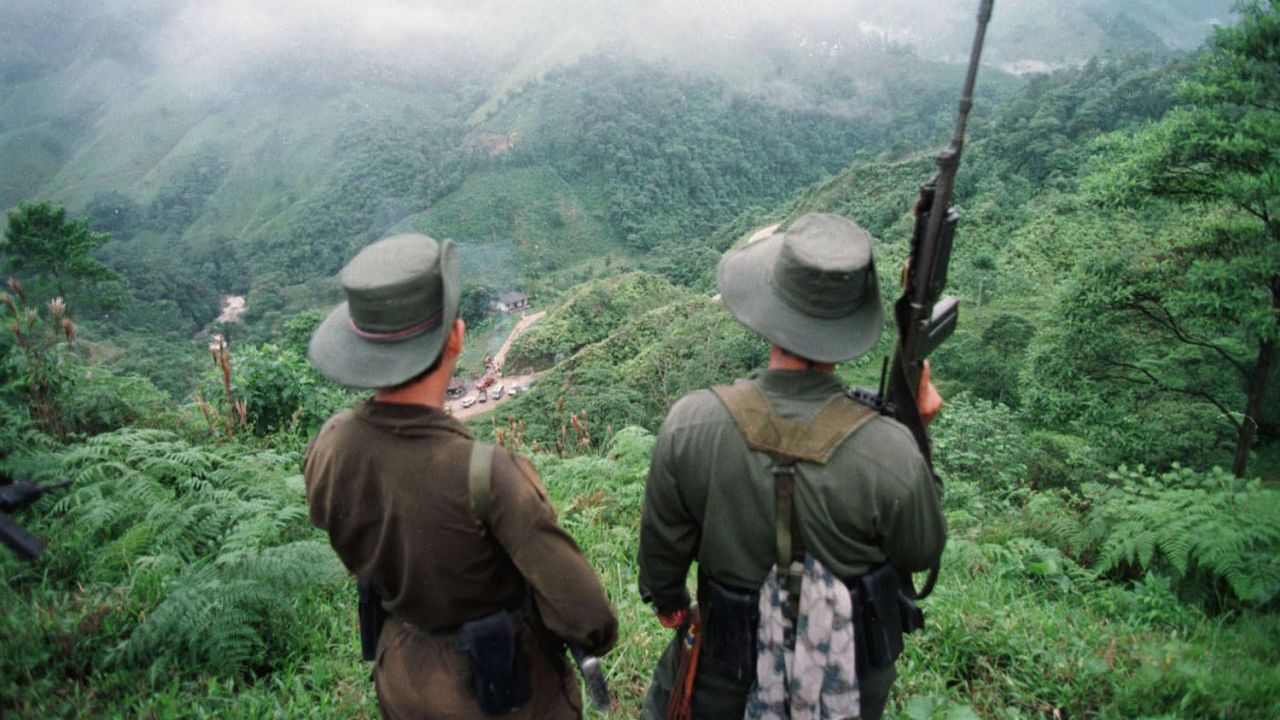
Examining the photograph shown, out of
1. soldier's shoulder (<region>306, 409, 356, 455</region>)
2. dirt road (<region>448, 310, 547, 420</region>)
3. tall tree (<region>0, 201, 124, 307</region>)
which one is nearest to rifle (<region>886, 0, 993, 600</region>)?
soldier's shoulder (<region>306, 409, 356, 455</region>)

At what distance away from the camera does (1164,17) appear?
146 metres

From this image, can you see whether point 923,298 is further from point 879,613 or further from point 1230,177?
point 1230,177

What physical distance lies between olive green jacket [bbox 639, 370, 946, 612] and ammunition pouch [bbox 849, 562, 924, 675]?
4 cm

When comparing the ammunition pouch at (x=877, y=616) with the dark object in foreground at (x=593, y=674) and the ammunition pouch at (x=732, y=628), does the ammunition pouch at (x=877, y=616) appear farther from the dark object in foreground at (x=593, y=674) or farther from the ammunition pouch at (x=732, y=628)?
the dark object in foreground at (x=593, y=674)

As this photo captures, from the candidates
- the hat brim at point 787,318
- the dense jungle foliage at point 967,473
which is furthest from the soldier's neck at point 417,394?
the dense jungle foliage at point 967,473

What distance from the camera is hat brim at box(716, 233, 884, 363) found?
70.4 inches

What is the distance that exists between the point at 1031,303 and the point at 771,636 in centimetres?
2778

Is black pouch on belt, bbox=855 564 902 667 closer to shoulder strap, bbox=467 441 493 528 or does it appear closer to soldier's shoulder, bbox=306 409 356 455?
shoulder strap, bbox=467 441 493 528

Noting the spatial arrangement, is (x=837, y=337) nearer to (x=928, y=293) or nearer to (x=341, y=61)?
(x=928, y=293)

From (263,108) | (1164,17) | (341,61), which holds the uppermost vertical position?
(1164,17)

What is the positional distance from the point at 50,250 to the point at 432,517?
24.7 metres

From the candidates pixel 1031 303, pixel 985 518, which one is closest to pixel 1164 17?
pixel 1031 303

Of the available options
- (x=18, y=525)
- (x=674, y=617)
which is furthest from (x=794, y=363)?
(x=18, y=525)

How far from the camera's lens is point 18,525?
140cm
